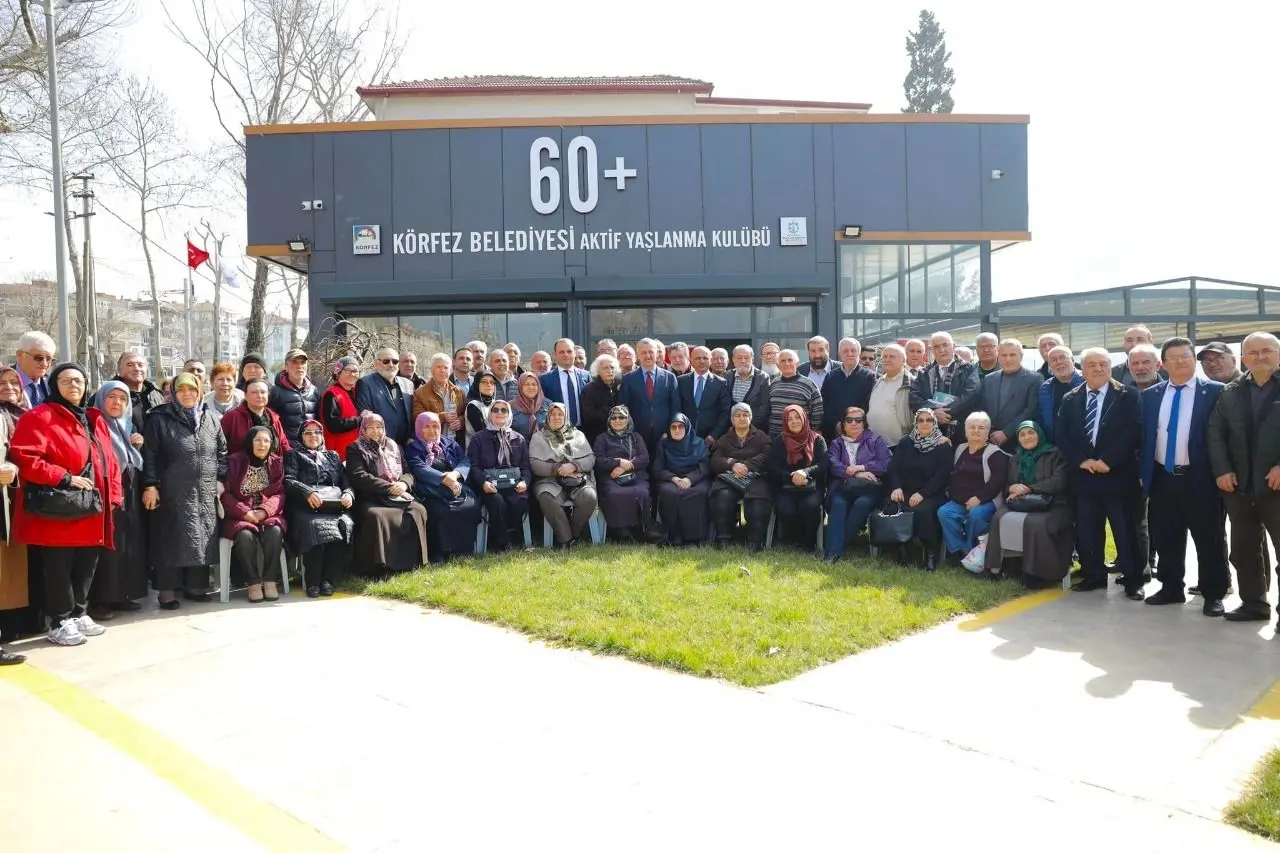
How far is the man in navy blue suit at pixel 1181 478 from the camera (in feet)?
19.5

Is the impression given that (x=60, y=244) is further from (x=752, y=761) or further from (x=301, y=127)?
(x=752, y=761)

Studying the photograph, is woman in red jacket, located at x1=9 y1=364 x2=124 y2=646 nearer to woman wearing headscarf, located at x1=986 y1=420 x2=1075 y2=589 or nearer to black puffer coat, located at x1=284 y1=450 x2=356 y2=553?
black puffer coat, located at x1=284 y1=450 x2=356 y2=553

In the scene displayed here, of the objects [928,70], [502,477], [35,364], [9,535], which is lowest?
[9,535]

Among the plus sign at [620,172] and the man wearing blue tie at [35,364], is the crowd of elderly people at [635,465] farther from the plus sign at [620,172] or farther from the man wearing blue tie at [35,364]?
the plus sign at [620,172]

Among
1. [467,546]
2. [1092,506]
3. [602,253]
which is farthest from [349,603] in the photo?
[602,253]

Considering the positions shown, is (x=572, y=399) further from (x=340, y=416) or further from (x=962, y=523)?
(x=962, y=523)

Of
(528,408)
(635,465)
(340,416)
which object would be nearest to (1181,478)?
(635,465)

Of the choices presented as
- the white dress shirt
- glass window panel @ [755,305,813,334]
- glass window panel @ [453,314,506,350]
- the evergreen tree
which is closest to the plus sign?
glass window panel @ [453,314,506,350]

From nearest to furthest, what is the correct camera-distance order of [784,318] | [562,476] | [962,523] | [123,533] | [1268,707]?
[1268,707], [123,533], [962,523], [562,476], [784,318]

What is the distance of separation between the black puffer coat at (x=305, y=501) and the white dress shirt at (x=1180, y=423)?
6.29 metres

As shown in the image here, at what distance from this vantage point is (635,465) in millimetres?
8352

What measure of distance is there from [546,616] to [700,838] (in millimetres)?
2852

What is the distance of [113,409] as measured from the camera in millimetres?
6387

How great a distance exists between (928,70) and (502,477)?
52.9 meters
